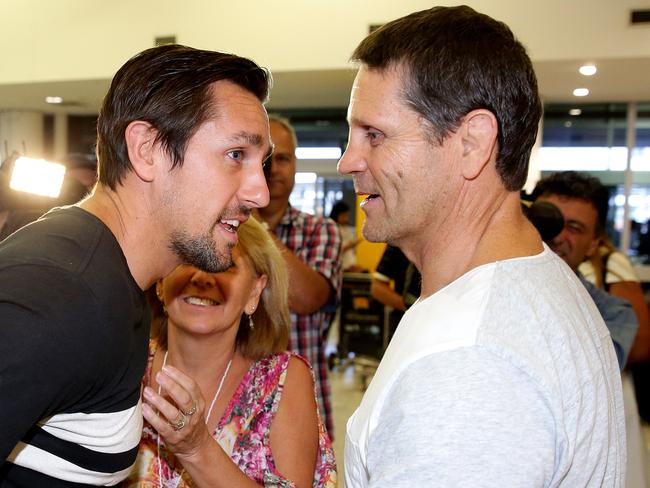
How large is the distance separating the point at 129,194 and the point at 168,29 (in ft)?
18.7

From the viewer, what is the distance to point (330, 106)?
840 centimetres

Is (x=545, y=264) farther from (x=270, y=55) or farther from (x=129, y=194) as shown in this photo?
(x=270, y=55)

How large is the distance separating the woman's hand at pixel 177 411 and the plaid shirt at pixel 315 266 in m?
1.32

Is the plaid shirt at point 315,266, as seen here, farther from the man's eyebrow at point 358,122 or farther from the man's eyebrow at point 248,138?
the man's eyebrow at point 358,122

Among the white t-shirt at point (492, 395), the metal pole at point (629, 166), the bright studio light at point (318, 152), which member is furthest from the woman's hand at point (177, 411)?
the bright studio light at point (318, 152)

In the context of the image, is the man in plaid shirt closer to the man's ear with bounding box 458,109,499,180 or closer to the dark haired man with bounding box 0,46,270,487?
the dark haired man with bounding box 0,46,270,487

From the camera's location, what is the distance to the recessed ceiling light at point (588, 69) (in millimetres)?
5879

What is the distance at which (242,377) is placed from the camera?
1733mm

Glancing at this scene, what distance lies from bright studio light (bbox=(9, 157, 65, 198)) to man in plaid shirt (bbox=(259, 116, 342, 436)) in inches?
29.4

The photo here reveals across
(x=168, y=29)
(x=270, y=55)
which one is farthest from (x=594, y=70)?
(x=168, y=29)

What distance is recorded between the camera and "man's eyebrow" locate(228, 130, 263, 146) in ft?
4.25

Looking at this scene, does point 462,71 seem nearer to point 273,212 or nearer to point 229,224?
point 229,224

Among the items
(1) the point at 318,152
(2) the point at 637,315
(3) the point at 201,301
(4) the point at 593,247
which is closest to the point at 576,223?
(4) the point at 593,247

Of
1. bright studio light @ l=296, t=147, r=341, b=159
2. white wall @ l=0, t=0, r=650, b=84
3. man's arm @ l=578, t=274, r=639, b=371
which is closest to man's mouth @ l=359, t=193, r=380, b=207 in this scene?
man's arm @ l=578, t=274, r=639, b=371
